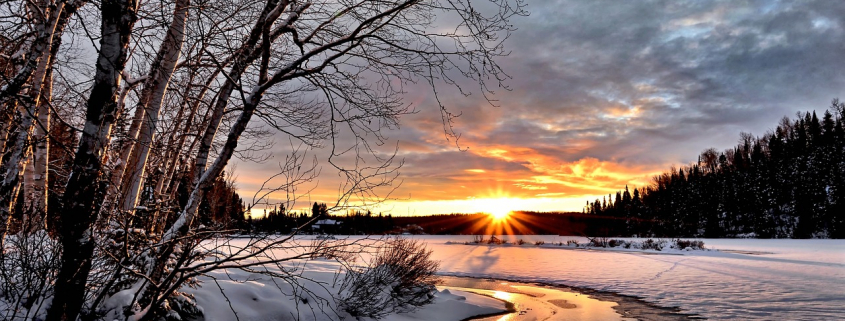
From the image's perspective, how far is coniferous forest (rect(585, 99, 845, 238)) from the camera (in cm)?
6588

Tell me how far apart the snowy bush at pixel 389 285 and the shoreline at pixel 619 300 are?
5.28ft

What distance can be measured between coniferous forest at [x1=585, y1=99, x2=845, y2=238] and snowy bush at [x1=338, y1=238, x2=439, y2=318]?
241ft

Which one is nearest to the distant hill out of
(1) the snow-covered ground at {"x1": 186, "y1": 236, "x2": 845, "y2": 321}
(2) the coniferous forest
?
(2) the coniferous forest

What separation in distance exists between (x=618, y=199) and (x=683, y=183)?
678 inches

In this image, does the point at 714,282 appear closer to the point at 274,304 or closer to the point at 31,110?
the point at 274,304

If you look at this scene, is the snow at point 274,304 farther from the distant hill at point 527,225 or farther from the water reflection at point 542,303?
the distant hill at point 527,225

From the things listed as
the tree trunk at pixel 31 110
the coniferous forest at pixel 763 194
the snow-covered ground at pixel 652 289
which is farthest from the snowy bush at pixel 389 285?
the coniferous forest at pixel 763 194

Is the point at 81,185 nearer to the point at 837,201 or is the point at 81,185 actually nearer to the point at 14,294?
the point at 14,294

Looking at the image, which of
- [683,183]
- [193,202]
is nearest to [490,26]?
[193,202]

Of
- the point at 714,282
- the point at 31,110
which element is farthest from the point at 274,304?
the point at 714,282

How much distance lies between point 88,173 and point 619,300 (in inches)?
496

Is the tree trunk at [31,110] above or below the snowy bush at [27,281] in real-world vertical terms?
above

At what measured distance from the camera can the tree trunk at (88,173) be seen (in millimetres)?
3195

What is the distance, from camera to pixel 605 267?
68.6 feet
